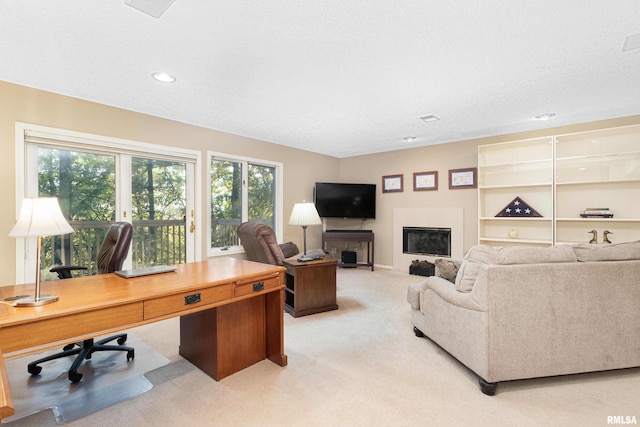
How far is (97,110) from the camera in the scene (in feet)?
10.8

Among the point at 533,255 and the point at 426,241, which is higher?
the point at 533,255

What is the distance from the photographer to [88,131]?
322cm

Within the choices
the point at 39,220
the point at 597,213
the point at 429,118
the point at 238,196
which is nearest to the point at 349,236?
the point at 238,196

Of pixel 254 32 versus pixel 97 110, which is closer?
pixel 254 32

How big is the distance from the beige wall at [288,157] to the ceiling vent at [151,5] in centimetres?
199

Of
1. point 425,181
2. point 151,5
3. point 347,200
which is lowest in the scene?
point 347,200

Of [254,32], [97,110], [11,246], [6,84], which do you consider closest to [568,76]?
[254,32]

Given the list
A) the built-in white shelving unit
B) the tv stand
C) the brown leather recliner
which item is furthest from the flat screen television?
the brown leather recliner

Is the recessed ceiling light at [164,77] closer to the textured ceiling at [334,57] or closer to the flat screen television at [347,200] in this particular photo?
the textured ceiling at [334,57]

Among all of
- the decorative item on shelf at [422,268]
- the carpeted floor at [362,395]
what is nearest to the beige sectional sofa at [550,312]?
the carpeted floor at [362,395]

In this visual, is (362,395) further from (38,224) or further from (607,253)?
(38,224)

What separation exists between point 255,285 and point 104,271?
1472 mm

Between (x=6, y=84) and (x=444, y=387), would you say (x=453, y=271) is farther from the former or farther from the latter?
(x=6, y=84)

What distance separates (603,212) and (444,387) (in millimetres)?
3643
